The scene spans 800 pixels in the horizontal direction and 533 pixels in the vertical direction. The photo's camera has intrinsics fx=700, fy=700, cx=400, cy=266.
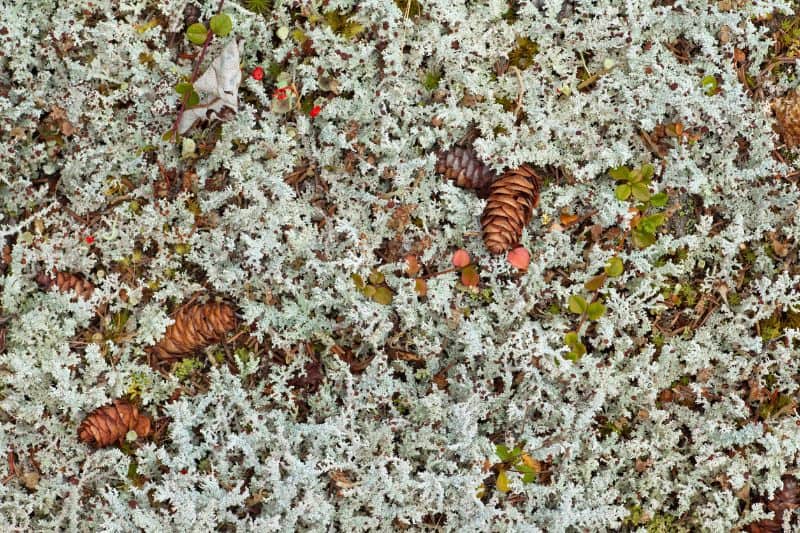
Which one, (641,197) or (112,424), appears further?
(641,197)

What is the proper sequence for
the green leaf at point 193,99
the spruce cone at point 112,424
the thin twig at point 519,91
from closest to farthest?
1. the spruce cone at point 112,424
2. the green leaf at point 193,99
3. the thin twig at point 519,91

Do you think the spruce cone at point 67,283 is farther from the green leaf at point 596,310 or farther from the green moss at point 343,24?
the green leaf at point 596,310

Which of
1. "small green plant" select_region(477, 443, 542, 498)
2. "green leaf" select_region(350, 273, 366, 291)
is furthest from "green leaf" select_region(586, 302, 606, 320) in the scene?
"green leaf" select_region(350, 273, 366, 291)

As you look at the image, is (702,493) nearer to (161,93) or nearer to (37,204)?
(161,93)

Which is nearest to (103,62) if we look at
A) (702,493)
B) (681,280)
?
(681,280)

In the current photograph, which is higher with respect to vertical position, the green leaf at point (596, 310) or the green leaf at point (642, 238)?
the green leaf at point (642, 238)

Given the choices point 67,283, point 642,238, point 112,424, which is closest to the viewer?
point 112,424

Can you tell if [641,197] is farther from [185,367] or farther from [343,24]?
[185,367]

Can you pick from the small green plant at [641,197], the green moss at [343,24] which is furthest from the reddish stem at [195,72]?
the small green plant at [641,197]

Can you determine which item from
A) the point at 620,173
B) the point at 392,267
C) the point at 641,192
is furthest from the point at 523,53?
the point at 392,267
